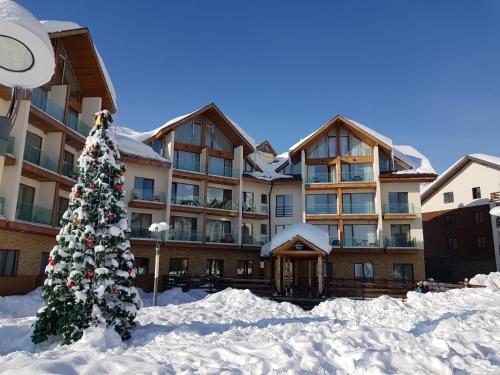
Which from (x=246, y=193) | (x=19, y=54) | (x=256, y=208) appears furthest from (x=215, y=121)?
(x=19, y=54)

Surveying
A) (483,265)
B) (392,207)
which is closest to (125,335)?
(392,207)

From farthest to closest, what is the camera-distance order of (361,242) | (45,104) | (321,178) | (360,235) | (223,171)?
(321,178)
(223,171)
(360,235)
(361,242)
(45,104)

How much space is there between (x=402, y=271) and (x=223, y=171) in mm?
16677

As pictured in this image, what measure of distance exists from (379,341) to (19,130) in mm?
19097

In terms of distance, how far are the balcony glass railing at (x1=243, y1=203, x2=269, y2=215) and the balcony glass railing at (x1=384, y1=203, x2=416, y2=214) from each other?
394 inches

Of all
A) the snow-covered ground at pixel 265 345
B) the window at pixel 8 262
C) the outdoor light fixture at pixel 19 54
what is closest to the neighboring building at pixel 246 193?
the window at pixel 8 262

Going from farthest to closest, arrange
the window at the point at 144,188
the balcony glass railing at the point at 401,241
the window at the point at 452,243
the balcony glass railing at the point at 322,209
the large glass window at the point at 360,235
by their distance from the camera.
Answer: the window at the point at 452,243 → the balcony glass railing at the point at 322,209 → the large glass window at the point at 360,235 → the balcony glass railing at the point at 401,241 → the window at the point at 144,188

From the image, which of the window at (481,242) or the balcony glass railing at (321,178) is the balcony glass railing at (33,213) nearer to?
the balcony glass railing at (321,178)

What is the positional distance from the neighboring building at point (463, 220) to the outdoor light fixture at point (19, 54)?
39.5m

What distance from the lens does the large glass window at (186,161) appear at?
3119 centimetres

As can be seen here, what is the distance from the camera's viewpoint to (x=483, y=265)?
120ft

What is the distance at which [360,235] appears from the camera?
3253cm

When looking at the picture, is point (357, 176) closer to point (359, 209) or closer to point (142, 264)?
point (359, 209)

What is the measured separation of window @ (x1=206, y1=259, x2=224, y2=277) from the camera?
31.1 meters
